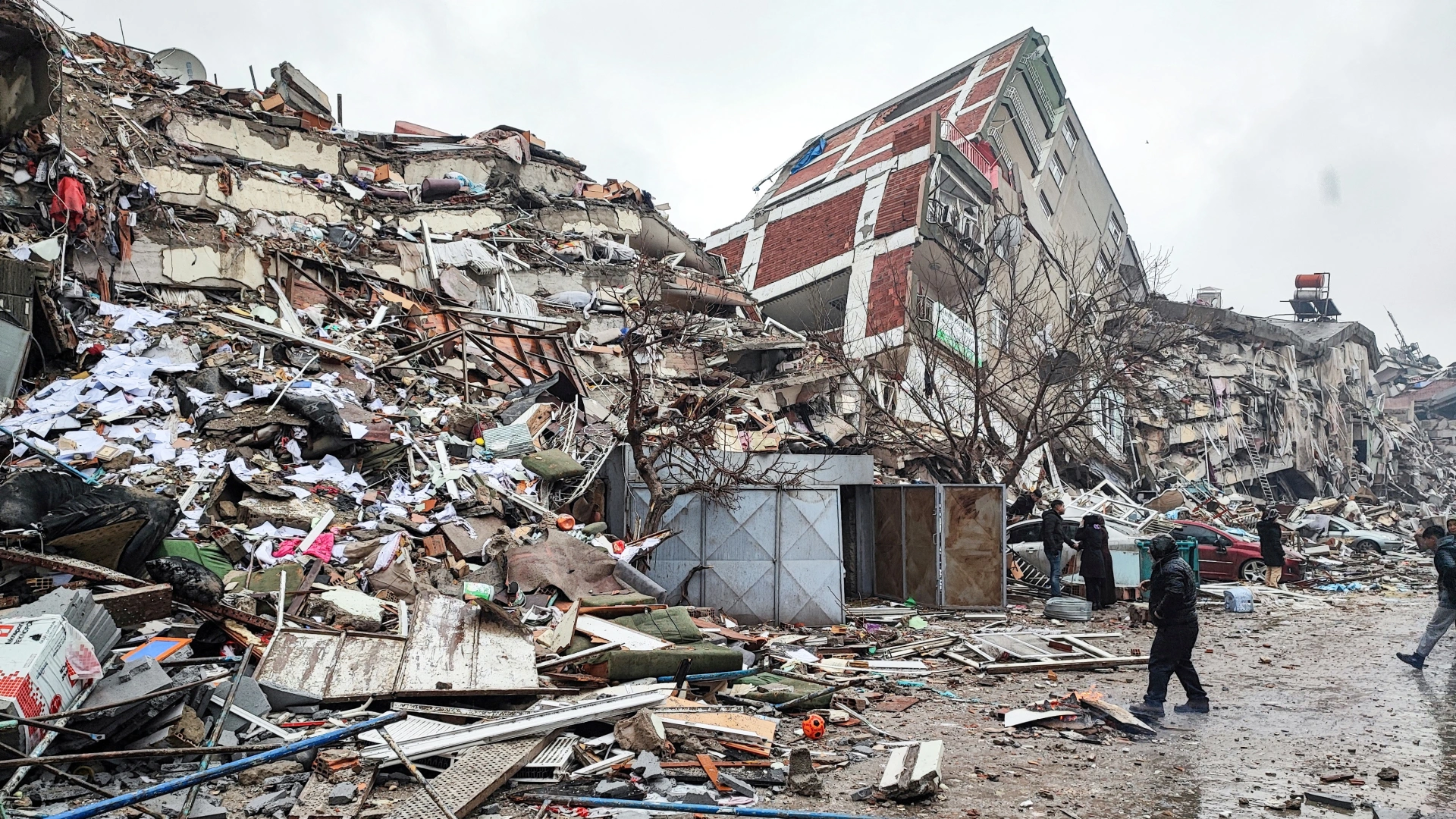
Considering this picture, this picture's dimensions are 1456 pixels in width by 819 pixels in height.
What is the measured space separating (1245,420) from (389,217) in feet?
92.8

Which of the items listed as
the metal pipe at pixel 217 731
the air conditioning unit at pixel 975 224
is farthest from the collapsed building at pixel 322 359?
the air conditioning unit at pixel 975 224

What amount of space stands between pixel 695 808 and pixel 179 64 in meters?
→ 24.3

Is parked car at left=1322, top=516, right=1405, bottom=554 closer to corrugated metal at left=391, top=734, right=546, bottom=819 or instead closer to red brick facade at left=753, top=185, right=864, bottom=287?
red brick facade at left=753, top=185, right=864, bottom=287

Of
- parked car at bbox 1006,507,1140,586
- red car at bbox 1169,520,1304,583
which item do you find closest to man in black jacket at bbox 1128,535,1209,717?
parked car at bbox 1006,507,1140,586

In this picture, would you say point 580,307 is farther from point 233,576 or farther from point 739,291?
point 233,576

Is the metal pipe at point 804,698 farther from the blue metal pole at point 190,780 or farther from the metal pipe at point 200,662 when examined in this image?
the metal pipe at point 200,662

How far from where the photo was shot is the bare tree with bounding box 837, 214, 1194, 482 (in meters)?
13.9

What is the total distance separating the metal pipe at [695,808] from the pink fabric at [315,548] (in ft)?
15.3

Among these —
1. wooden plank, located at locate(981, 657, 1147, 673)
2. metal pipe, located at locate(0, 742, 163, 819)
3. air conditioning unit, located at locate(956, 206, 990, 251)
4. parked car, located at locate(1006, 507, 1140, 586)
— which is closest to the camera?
metal pipe, located at locate(0, 742, 163, 819)

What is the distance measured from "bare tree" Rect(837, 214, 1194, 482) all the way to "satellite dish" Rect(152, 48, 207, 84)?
1775 cm

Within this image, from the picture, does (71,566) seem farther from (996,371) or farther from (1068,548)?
(996,371)

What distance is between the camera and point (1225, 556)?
1540 centimetres

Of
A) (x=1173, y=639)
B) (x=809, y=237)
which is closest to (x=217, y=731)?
(x=1173, y=639)

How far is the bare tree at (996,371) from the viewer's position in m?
13.9
